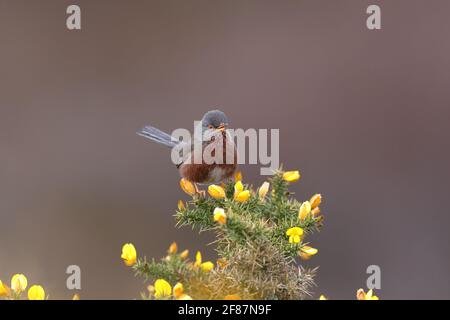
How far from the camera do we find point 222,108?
6578 millimetres

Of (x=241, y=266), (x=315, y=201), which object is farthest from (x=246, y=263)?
(x=315, y=201)

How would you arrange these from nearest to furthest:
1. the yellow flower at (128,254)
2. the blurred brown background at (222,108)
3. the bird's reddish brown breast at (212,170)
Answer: the yellow flower at (128,254) → the bird's reddish brown breast at (212,170) → the blurred brown background at (222,108)

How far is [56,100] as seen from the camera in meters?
6.82

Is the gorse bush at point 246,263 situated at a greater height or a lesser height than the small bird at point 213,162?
lesser

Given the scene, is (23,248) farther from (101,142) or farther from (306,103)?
(306,103)

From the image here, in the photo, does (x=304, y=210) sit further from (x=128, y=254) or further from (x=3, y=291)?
(x=3, y=291)

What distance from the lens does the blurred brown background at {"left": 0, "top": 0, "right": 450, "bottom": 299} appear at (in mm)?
5812

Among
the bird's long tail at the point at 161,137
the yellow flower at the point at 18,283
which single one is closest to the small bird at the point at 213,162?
the bird's long tail at the point at 161,137

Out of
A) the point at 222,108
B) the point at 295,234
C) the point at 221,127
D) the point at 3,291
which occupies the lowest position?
the point at 3,291

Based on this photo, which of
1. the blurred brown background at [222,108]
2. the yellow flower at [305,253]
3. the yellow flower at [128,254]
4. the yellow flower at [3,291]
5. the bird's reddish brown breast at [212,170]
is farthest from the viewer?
the blurred brown background at [222,108]

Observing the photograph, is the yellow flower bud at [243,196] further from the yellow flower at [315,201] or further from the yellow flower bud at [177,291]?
the yellow flower bud at [177,291]

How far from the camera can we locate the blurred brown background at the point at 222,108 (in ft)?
19.1
